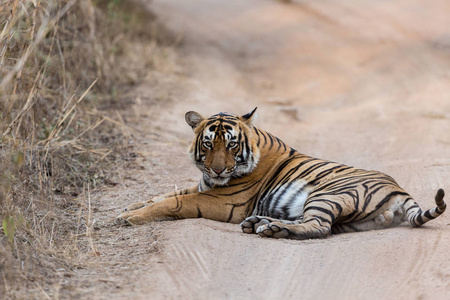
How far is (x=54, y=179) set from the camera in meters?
5.93

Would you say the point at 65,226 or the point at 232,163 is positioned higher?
the point at 232,163

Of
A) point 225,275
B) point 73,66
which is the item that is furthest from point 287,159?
point 73,66

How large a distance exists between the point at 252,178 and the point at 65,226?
5.31 ft

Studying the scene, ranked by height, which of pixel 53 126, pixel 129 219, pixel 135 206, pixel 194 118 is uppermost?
pixel 194 118

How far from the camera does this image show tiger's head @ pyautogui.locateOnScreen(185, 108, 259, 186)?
507 centimetres

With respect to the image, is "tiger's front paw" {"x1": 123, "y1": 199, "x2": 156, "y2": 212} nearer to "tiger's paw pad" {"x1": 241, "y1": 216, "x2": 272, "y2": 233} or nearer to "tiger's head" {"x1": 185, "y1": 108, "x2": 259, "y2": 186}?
"tiger's head" {"x1": 185, "y1": 108, "x2": 259, "y2": 186}

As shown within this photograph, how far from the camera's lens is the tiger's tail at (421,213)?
434 centimetres

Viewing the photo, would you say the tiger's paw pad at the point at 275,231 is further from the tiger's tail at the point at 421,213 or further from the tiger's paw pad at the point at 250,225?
the tiger's tail at the point at 421,213

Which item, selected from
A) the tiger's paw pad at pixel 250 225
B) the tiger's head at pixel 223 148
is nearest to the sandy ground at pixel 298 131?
the tiger's paw pad at pixel 250 225

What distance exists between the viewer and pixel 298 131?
9.16m

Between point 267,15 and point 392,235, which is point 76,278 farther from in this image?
point 267,15

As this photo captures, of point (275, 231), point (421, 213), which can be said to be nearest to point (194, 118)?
point (275, 231)

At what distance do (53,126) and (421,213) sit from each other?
3829 mm

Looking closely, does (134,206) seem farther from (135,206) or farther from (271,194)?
(271,194)
